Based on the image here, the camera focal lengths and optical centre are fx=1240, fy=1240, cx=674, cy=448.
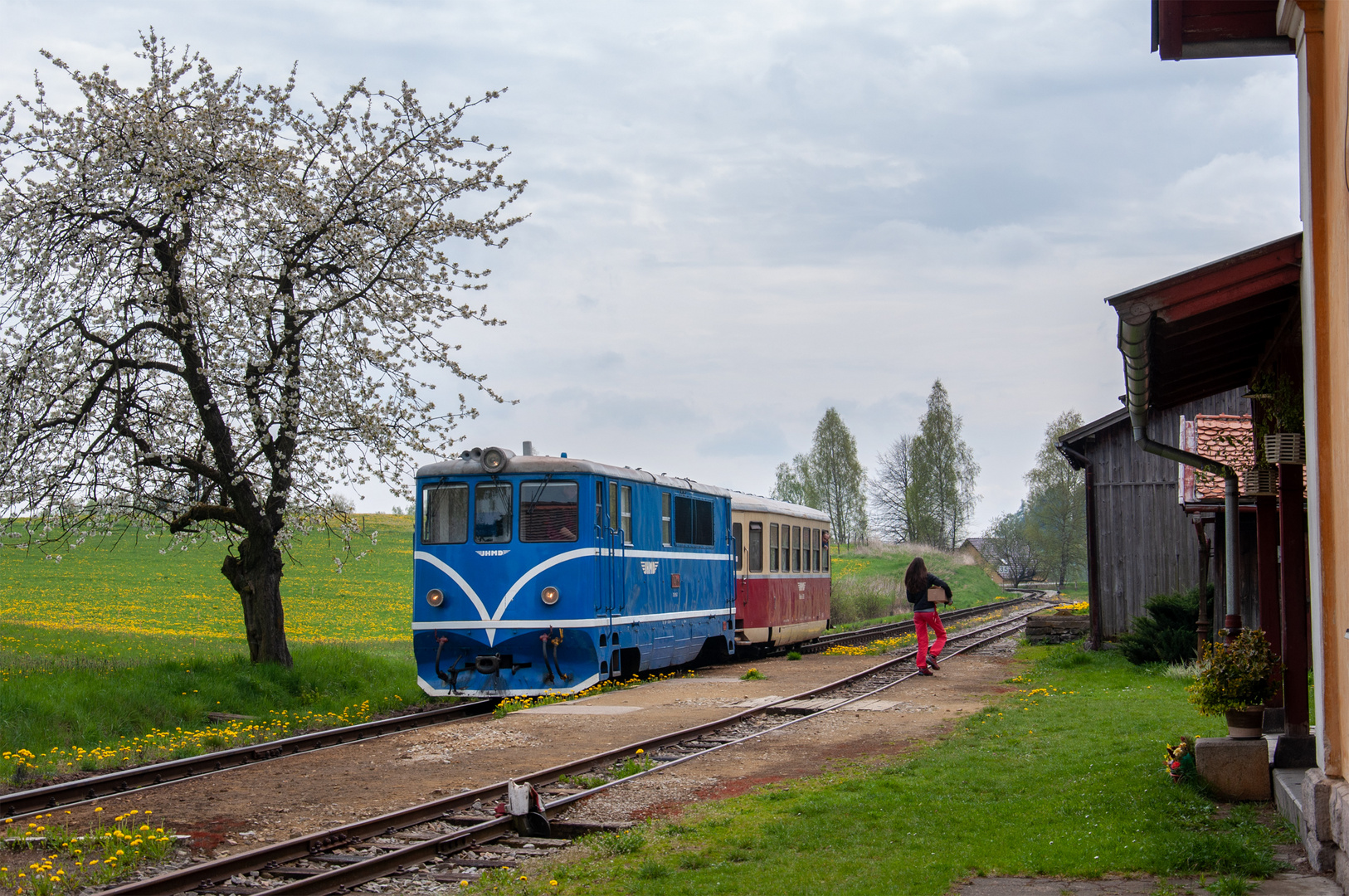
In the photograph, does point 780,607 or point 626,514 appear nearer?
point 626,514

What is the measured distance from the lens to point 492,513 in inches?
608

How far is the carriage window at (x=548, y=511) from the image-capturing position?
1517cm

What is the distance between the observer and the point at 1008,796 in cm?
841

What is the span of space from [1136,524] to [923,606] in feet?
20.2

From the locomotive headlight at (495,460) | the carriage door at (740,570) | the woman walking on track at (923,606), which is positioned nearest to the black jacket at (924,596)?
the woman walking on track at (923,606)

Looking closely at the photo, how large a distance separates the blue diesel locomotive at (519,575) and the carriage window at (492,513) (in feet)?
0.04

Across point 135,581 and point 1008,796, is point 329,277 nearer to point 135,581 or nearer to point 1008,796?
point 1008,796

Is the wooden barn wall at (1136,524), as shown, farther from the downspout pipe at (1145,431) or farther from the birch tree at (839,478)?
the birch tree at (839,478)

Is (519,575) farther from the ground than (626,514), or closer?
closer

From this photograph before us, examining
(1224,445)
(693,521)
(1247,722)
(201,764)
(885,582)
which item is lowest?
(885,582)

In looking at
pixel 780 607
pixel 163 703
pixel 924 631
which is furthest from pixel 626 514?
pixel 780 607

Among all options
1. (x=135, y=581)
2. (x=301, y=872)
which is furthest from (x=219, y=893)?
(x=135, y=581)

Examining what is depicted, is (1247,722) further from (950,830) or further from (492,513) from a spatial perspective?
(492,513)

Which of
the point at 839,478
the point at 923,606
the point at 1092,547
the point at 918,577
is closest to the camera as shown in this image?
the point at 918,577
